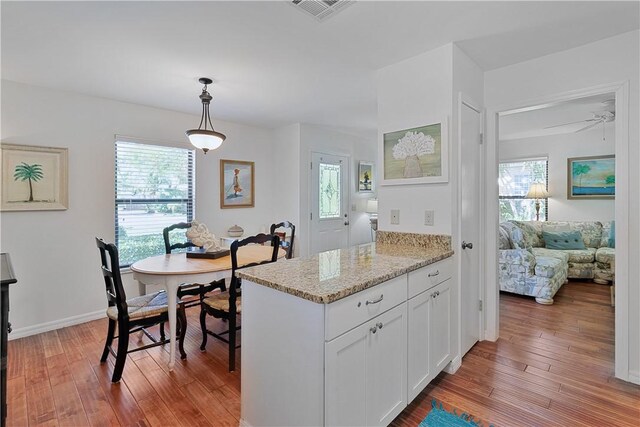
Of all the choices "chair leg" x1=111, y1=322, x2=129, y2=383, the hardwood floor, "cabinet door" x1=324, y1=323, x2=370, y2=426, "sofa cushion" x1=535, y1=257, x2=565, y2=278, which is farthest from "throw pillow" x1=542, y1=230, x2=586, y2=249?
"chair leg" x1=111, y1=322, x2=129, y2=383

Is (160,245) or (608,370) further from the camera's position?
(160,245)

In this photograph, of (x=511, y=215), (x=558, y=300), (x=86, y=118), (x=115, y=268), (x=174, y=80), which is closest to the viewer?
(x=115, y=268)

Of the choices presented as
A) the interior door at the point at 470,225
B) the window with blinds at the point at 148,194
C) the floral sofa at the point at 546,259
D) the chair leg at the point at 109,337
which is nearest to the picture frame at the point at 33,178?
the window with blinds at the point at 148,194

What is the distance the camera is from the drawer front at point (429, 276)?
1809 mm

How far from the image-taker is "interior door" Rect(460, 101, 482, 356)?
241cm

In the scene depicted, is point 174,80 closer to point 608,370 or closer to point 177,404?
point 177,404

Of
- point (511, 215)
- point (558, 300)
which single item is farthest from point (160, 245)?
point (511, 215)

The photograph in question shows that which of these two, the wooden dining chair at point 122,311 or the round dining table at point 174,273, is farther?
the round dining table at point 174,273

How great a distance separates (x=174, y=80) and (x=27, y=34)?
1.02 m

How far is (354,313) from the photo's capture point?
1.39 m

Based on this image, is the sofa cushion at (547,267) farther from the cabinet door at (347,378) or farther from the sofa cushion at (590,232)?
the cabinet door at (347,378)

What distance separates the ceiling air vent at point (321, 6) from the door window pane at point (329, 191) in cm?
318

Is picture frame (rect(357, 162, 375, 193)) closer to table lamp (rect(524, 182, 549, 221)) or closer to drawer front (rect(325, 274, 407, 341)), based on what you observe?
table lamp (rect(524, 182, 549, 221))

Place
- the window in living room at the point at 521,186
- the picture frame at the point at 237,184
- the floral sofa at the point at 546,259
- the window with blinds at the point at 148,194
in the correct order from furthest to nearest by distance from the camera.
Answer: the window in living room at the point at 521,186 → the picture frame at the point at 237,184 → the floral sofa at the point at 546,259 → the window with blinds at the point at 148,194
